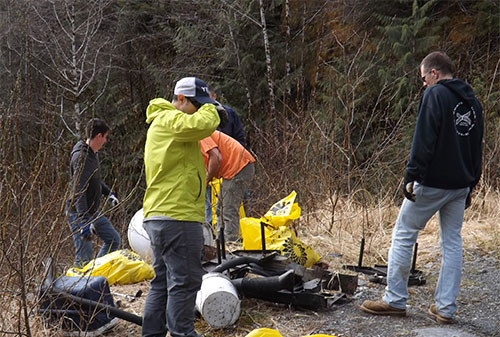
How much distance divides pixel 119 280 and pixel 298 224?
299 cm

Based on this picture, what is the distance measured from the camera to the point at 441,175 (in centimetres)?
417

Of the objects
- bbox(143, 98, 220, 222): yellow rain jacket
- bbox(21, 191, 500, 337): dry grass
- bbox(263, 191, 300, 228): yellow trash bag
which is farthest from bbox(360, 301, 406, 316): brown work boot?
bbox(143, 98, 220, 222): yellow rain jacket

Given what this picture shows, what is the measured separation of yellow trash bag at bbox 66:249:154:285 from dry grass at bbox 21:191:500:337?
0.07 meters

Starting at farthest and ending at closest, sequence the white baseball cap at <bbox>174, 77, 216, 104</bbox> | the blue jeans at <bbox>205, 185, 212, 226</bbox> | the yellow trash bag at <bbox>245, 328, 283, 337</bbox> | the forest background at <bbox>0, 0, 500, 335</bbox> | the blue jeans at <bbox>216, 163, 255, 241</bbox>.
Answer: the forest background at <bbox>0, 0, 500, 335</bbox> < the blue jeans at <bbox>205, 185, 212, 226</bbox> < the blue jeans at <bbox>216, 163, 255, 241</bbox> < the white baseball cap at <bbox>174, 77, 216, 104</bbox> < the yellow trash bag at <bbox>245, 328, 283, 337</bbox>

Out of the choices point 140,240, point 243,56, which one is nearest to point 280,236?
point 140,240

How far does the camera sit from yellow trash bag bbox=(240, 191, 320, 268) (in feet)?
17.9

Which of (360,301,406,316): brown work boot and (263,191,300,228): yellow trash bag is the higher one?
(263,191,300,228): yellow trash bag

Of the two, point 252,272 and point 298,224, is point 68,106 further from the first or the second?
point 252,272

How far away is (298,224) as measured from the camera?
7.61 m

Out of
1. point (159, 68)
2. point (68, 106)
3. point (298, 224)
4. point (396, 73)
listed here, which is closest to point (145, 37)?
point (159, 68)

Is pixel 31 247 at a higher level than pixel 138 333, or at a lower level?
higher

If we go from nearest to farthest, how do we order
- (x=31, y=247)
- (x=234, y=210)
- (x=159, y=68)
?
(x=31, y=247), (x=234, y=210), (x=159, y=68)

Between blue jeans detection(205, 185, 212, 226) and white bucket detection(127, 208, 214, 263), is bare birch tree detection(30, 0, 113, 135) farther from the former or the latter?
white bucket detection(127, 208, 214, 263)

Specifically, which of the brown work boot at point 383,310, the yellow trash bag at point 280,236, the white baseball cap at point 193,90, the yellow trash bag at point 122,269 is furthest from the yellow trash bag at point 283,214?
the white baseball cap at point 193,90
